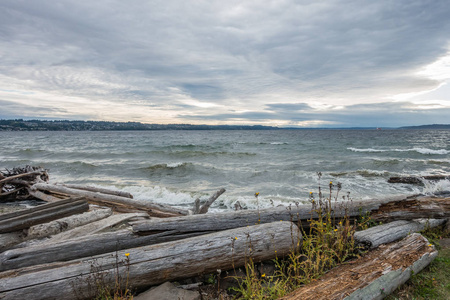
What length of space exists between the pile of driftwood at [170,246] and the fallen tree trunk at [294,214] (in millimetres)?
17

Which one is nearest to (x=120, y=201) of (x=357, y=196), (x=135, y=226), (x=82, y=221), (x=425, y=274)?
(x=82, y=221)

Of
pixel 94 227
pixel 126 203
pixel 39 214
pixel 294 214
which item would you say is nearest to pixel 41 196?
pixel 126 203

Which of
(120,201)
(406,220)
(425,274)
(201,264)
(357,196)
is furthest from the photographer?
(357,196)

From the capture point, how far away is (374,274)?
9.87 ft

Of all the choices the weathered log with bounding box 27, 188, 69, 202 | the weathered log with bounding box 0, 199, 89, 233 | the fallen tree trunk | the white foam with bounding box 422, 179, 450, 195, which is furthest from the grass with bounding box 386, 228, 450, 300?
the weathered log with bounding box 27, 188, 69, 202

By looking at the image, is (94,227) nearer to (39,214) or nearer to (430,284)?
(39,214)

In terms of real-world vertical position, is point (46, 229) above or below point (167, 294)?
above

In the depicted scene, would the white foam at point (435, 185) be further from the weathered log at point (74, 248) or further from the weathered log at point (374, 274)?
the weathered log at point (74, 248)

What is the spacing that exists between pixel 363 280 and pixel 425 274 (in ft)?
4.80

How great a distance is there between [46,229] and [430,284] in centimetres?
632

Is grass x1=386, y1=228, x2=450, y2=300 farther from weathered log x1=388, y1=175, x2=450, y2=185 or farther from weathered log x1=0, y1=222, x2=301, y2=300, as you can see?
weathered log x1=388, y1=175, x2=450, y2=185

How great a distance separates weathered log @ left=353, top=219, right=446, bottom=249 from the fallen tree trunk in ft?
0.71

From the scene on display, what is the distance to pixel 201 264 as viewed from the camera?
3305 mm

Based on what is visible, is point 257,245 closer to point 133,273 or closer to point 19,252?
point 133,273
